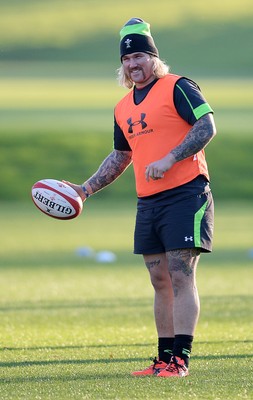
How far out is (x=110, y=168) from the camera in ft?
27.4

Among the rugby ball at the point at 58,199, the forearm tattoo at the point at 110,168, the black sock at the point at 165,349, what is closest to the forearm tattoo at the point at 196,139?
the forearm tattoo at the point at 110,168

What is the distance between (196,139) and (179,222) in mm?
518

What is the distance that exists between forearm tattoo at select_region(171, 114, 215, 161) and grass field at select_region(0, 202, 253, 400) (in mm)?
1341

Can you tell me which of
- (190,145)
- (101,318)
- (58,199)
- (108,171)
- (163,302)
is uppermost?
(190,145)

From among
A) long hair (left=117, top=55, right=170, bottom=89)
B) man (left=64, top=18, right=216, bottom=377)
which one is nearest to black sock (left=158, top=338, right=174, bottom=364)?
man (left=64, top=18, right=216, bottom=377)

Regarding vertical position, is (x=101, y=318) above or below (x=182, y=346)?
below

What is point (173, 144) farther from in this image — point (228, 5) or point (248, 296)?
point (228, 5)

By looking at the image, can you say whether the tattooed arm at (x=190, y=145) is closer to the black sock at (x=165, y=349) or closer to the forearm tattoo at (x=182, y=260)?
the forearm tattoo at (x=182, y=260)

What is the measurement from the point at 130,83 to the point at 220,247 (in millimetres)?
11580

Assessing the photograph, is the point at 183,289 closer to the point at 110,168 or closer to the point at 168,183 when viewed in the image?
the point at 168,183

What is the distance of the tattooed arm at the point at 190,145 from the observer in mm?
7414

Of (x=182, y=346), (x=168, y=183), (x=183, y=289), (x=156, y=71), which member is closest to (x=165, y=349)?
(x=182, y=346)

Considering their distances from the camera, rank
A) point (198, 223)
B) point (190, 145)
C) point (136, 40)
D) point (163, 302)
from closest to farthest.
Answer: point (190, 145), point (198, 223), point (136, 40), point (163, 302)

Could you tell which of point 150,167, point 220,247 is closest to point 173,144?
point 150,167
